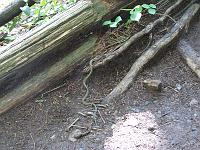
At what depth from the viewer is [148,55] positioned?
11.8 ft

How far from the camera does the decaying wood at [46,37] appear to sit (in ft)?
11.5

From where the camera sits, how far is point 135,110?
3219 mm

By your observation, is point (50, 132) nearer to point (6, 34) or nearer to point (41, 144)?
point (41, 144)

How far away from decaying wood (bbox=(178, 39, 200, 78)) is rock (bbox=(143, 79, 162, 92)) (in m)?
0.43

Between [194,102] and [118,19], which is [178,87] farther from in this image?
[118,19]

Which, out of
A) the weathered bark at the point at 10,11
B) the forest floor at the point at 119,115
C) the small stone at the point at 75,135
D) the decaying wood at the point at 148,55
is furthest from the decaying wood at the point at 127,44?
the weathered bark at the point at 10,11

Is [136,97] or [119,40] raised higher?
[119,40]

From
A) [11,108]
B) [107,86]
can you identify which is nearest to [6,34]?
[11,108]

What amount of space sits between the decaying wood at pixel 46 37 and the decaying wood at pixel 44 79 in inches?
7.3

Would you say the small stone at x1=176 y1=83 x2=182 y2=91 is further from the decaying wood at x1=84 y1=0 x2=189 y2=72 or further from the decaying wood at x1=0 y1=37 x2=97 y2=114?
the decaying wood at x1=0 y1=37 x2=97 y2=114

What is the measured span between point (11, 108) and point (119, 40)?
141 cm

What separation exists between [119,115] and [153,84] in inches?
18.1

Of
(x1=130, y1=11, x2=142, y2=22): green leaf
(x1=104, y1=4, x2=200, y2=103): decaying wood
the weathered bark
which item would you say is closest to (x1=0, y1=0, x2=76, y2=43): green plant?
the weathered bark

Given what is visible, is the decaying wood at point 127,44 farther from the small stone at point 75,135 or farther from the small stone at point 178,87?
the small stone at point 75,135
